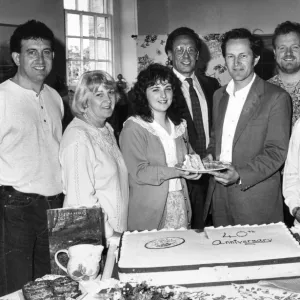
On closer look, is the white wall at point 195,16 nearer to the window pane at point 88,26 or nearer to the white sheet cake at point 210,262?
the window pane at point 88,26

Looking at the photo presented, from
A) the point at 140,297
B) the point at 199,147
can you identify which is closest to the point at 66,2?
the point at 199,147

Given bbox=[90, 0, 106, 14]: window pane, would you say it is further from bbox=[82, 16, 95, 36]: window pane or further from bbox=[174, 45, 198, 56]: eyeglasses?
bbox=[174, 45, 198, 56]: eyeglasses

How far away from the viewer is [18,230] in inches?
84.5

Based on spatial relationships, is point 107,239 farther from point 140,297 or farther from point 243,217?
point 243,217

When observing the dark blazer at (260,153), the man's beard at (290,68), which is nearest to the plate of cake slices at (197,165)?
the dark blazer at (260,153)

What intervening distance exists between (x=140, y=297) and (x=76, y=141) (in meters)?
1.00

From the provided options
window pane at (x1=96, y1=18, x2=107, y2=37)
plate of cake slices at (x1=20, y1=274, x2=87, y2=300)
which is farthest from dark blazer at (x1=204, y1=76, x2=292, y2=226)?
window pane at (x1=96, y1=18, x2=107, y2=37)

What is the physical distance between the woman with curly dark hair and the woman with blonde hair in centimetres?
12

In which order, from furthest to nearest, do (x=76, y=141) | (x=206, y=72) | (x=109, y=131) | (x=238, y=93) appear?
(x=206, y=72), (x=238, y=93), (x=109, y=131), (x=76, y=141)

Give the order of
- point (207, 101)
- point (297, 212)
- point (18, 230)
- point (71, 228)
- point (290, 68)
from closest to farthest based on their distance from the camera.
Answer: point (71, 228)
point (297, 212)
point (18, 230)
point (290, 68)
point (207, 101)

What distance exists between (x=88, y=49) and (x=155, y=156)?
4104mm

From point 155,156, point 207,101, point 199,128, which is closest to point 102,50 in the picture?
point 207,101

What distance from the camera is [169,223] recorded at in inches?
94.2

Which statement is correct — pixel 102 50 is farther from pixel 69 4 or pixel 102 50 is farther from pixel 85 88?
pixel 85 88
